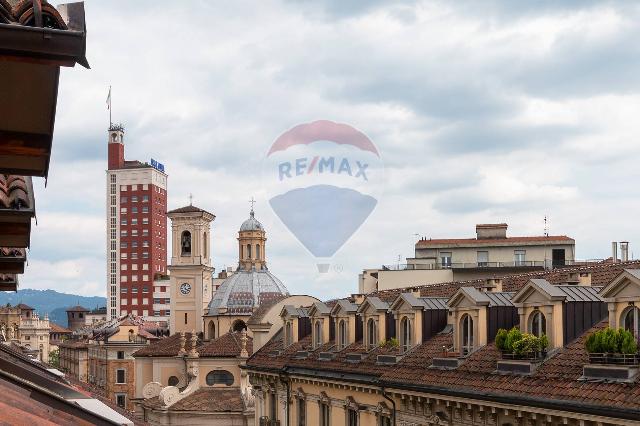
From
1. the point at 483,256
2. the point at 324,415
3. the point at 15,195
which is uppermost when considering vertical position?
the point at 483,256

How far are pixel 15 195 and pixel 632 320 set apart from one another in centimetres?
1297

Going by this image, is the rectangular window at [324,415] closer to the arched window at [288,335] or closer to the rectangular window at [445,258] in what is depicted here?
the arched window at [288,335]

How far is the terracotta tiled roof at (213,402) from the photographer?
70.2 m

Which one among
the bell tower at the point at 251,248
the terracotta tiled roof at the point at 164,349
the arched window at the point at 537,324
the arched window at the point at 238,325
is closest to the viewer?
the arched window at the point at 537,324

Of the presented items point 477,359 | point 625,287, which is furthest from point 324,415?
point 625,287

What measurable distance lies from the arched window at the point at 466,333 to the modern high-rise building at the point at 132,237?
155940 mm

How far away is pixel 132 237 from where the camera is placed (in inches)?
7023

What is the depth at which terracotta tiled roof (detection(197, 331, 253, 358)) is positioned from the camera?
79375 mm

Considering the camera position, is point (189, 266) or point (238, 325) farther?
point (189, 266)

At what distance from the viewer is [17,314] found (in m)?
198

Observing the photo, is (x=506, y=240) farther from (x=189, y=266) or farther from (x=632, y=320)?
(x=632, y=320)

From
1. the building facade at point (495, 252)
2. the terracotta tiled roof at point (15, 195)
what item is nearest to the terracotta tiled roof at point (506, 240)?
the building facade at point (495, 252)

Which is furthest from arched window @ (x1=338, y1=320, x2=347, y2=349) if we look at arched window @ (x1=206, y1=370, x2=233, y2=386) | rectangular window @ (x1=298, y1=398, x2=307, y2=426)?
arched window @ (x1=206, y1=370, x2=233, y2=386)

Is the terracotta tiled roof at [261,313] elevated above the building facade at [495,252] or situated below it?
below
